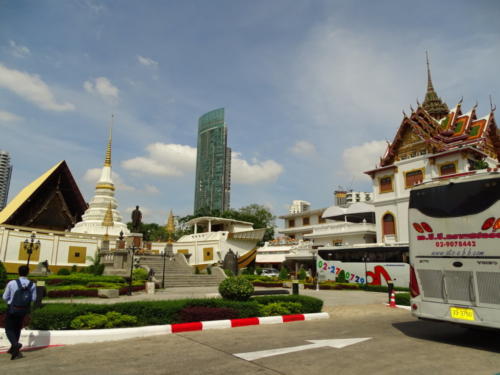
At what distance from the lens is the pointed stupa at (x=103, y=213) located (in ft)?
139

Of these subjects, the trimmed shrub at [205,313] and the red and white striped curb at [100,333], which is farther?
the trimmed shrub at [205,313]

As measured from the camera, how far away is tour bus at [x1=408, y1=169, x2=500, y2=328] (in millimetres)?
7062

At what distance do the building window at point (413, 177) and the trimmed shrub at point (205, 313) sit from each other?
2813 cm

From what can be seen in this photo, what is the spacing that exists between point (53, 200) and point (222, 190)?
281 feet

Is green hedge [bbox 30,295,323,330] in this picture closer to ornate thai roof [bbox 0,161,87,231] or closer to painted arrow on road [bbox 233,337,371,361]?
painted arrow on road [bbox 233,337,371,361]

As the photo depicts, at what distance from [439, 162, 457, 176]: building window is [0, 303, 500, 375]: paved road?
2470 cm

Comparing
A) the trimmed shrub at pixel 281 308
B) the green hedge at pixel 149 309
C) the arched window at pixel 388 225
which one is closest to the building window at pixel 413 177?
the arched window at pixel 388 225

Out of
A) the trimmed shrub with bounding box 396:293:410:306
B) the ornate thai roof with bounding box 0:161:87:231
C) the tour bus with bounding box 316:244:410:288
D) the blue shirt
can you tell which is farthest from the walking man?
the ornate thai roof with bounding box 0:161:87:231

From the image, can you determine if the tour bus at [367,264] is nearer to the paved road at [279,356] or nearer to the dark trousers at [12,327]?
the paved road at [279,356]

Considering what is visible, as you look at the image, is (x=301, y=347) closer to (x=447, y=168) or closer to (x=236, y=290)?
(x=236, y=290)

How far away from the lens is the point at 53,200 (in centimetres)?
4181

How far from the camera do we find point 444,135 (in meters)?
33.2

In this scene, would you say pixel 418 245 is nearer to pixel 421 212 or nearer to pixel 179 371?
pixel 421 212

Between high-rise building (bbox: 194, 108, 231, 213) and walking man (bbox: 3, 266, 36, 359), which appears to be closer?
walking man (bbox: 3, 266, 36, 359)
